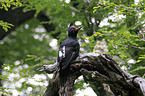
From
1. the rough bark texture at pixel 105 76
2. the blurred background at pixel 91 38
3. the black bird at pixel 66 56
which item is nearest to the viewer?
the rough bark texture at pixel 105 76

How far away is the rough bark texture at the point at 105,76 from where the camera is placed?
201 centimetres

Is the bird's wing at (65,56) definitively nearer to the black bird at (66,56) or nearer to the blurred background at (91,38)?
the black bird at (66,56)

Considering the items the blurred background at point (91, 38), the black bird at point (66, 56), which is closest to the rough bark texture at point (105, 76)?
the black bird at point (66, 56)

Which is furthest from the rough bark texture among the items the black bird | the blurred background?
the blurred background

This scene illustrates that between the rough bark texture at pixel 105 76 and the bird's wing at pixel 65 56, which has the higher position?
the bird's wing at pixel 65 56

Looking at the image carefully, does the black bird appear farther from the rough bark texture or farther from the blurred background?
the blurred background

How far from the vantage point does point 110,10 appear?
3549 millimetres

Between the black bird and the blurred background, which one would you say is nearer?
the black bird

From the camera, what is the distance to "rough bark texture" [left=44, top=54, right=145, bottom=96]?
201cm

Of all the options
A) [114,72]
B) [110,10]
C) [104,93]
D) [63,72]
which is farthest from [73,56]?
[110,10]

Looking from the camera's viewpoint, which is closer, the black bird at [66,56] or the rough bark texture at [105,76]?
the rough bark texture at [105,76]

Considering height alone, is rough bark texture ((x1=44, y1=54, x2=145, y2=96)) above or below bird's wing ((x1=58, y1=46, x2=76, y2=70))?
below

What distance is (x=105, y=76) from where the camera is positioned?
2.04 m

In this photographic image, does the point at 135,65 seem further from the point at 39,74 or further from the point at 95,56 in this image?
the point at 39,74
